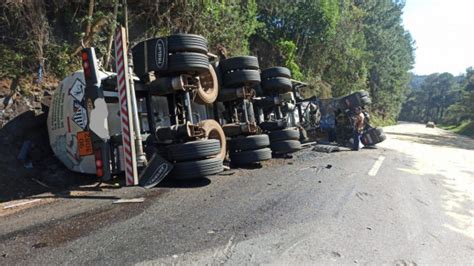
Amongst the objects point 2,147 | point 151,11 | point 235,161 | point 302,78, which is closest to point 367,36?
point 302,78

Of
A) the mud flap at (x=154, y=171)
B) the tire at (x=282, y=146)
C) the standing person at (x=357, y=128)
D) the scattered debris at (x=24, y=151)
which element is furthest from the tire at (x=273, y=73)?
the scattered debris at (x=24, y=151)

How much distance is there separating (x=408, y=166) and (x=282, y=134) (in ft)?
9.81

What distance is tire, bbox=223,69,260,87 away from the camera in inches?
287

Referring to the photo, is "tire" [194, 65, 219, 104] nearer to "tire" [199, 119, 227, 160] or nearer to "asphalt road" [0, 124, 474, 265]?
"tire" [199, 119, 227, 160]

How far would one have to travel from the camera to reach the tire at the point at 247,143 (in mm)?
6961

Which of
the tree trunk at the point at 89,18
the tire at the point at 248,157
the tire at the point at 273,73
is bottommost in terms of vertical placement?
the tire at the point at 248,157

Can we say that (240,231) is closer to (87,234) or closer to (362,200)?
(87,234)

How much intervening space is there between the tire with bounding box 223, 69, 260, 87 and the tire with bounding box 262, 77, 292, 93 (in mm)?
1497

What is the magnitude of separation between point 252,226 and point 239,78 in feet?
13.6

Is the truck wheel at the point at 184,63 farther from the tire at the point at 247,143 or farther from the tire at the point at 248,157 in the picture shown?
the tire at the point at 248,157

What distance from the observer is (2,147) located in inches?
232

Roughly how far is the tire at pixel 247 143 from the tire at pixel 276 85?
85.9 inches

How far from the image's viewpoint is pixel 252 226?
3.64 metres

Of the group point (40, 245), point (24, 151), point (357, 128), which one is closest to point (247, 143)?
point (24, 151)
